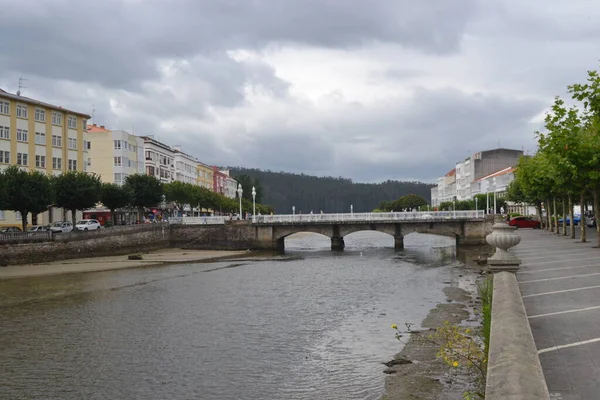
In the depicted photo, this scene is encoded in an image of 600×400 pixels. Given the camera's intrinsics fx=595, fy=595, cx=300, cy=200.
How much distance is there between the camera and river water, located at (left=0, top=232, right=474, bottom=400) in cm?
1478

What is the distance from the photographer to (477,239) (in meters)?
71.2

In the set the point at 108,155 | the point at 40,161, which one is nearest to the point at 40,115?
the point at 40,161

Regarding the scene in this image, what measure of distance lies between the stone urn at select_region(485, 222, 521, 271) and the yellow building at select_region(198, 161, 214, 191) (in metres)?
132

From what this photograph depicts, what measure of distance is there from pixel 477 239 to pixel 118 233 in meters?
41.8

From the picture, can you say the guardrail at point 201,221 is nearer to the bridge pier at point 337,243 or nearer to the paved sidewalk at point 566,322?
the bridge pier at point 337,243

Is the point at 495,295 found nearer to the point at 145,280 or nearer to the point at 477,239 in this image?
the point at 145,280

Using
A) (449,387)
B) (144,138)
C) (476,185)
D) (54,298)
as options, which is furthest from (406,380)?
(476,185)

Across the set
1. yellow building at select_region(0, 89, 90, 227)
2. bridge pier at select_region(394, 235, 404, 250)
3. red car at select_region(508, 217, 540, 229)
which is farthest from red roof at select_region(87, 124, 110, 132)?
red car at select_region(508, 217, 540, 229)

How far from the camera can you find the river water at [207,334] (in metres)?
14.8

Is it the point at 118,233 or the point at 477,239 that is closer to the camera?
the point at 118,233

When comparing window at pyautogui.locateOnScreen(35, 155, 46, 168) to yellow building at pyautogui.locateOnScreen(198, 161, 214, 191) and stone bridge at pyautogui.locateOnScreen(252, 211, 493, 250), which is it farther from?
yellow building at pyautogui.locateOnScreen(198, 161, 214, 191)

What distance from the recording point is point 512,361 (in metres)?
6.25

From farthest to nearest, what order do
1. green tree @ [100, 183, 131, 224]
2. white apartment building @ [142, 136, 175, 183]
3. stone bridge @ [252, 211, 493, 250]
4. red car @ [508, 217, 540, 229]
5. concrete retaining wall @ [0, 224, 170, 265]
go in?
1. white apartment building @ [142, 136, 175, 183]
2. red car @ [508, 217, 540, 229]
3. green tree @ [100, 183, 131, 224]
4. stone bridge @ [252, 211, 493, 250]
5. concrete retaining wall @ [0, 224, 170, 265]

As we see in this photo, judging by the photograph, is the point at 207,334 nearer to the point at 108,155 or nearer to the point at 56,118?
the point at 56,118
